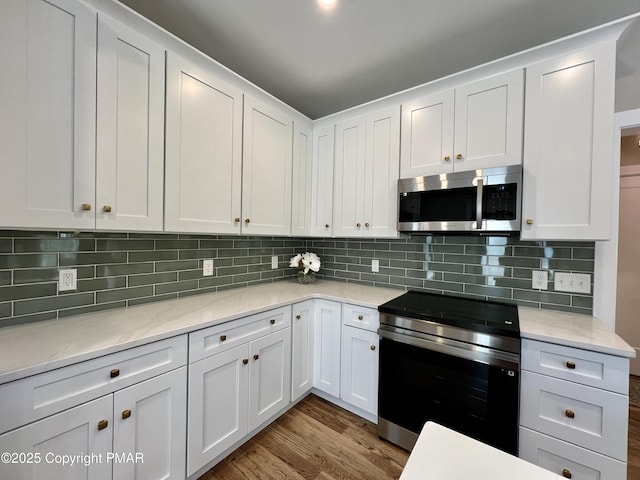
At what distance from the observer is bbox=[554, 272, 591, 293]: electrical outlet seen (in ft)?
5.50

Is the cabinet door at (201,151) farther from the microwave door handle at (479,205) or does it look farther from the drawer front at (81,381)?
the microwave door handle at (479,205)

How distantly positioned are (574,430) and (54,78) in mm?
2840

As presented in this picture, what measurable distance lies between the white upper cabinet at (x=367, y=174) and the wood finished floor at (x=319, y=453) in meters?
1.47

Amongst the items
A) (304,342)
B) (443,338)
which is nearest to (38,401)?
(304,342)

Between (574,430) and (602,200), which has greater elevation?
(602,200)

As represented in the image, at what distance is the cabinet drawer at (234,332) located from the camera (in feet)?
4.61

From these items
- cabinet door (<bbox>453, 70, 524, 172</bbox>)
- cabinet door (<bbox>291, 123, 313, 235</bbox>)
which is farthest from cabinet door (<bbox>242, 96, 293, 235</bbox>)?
cabinet door (<bbox>453, 70, 524, 172</bbox>)

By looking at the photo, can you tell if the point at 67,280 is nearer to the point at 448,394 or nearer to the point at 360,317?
the point at 360,317

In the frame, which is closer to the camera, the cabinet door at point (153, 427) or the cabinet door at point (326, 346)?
the cabinet door at point (153, 427)

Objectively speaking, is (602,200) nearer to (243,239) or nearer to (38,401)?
Answer: (243,239)

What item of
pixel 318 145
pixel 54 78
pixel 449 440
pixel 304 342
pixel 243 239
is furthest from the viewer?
pixel 318 145

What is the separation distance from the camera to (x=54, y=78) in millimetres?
1112

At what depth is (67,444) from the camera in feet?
3.26

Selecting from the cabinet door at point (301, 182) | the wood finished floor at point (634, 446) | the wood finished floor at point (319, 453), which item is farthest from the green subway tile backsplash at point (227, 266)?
the wood finished floor at point (319, 453)
